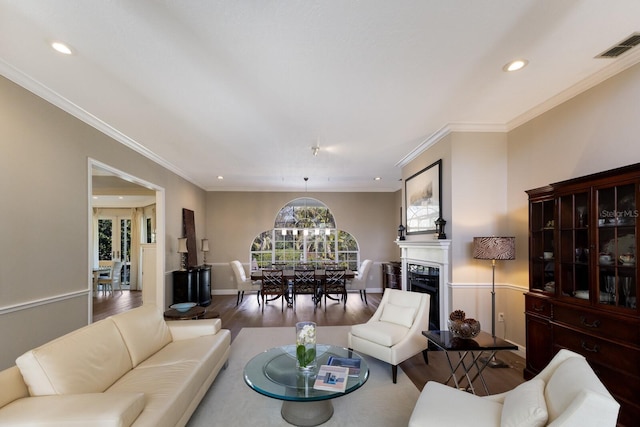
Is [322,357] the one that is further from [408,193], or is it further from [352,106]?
[408,193]

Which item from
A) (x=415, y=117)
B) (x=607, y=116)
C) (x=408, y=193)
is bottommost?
(x=408, y=193)

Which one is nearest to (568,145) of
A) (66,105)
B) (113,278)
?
(66,105)

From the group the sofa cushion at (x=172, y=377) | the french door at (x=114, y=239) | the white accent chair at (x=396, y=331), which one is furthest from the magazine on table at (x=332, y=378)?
the french door at (x=114, y=239)

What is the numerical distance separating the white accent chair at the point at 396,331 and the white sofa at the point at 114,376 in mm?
1541

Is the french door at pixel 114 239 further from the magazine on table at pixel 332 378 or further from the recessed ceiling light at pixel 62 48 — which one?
the magazine on table at pixel 332 378

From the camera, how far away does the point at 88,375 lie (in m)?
1.99

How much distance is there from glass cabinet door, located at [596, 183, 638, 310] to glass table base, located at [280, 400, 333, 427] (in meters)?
2.37

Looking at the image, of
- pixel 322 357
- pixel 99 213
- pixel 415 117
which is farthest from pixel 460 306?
pixel 99 213

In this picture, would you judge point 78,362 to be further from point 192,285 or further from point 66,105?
point 192,285

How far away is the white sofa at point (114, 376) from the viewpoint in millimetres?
1571

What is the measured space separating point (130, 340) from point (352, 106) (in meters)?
3.08

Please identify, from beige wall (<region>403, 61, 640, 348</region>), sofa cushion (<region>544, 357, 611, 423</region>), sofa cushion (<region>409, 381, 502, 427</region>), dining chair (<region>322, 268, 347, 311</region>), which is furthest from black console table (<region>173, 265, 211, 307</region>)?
sofa cushion (<region>544, 357, 611, 423</region>)

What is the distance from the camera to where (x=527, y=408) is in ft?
4.85

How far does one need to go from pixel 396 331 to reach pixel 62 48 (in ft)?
12.7
